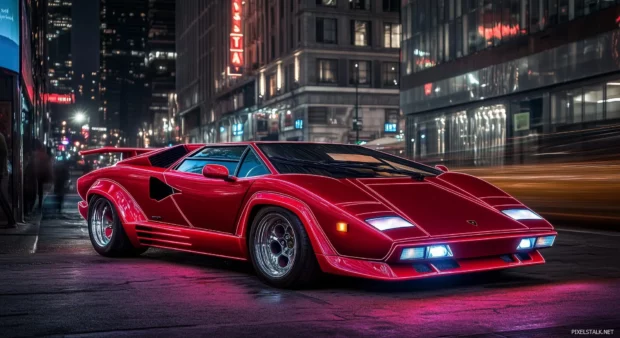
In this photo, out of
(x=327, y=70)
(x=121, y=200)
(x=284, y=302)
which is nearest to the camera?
(x=284, y=302)

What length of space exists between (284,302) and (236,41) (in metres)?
75.5

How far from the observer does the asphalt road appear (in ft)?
15.1

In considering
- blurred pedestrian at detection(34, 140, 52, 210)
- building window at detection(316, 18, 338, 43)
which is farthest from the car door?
building window at detection(316, 18, 338, 43)

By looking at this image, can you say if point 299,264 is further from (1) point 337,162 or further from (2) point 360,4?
(2) point 360,4

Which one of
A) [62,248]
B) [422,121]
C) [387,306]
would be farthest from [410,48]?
[387,306]

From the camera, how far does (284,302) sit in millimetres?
5535

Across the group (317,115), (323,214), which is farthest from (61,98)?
(323,214)

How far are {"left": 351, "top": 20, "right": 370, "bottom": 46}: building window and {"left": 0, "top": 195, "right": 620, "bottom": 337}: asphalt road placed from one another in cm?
6036

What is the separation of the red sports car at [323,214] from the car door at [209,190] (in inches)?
0.5

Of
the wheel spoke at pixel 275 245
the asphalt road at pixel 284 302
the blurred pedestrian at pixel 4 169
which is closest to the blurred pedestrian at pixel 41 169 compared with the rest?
the blurred pedestrian at pixel 4 169

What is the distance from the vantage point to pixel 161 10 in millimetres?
176625

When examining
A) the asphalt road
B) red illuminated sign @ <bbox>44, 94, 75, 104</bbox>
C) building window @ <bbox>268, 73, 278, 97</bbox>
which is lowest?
the asphalt road

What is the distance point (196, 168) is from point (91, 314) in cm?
252

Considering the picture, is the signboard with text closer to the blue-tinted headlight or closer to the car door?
the car door
